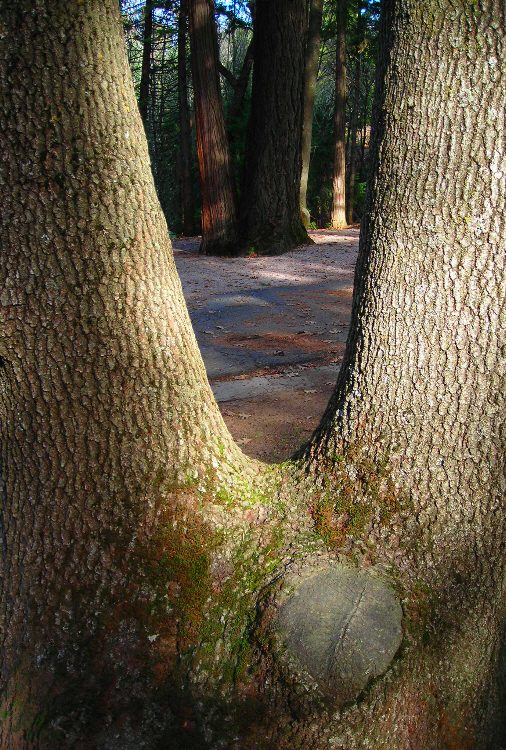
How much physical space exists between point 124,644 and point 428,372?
1445mm

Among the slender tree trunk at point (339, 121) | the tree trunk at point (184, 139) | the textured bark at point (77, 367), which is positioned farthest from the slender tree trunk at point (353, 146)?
the textured bark at point (77, 367)

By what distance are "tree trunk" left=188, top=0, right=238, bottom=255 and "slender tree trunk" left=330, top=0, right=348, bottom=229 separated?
728cm

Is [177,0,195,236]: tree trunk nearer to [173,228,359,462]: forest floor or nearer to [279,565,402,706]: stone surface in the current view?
[173,228,359,462]: forest floor

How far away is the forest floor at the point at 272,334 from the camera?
5.29 m

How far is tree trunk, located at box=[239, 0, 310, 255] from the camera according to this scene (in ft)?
39.4

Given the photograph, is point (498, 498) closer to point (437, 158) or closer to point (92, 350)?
point (437, 158)

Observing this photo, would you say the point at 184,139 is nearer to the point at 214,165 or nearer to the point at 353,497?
the point at 214,165

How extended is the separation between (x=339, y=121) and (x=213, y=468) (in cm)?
1970

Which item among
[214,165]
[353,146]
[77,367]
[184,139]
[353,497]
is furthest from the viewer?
[353,146]

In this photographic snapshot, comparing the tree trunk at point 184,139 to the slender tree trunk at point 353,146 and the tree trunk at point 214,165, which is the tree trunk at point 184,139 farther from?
the slender tree trunk at point 353,146

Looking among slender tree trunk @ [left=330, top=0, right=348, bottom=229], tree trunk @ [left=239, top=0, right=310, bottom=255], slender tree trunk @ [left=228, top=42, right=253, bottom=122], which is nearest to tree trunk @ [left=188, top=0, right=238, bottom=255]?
tree trunk @ [left=239, top=0, right=310, bottom=255]

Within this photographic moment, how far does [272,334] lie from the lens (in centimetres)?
788

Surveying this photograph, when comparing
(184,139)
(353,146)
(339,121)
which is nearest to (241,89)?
(184,139)

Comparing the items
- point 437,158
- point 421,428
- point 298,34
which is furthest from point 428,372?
point 298,34
